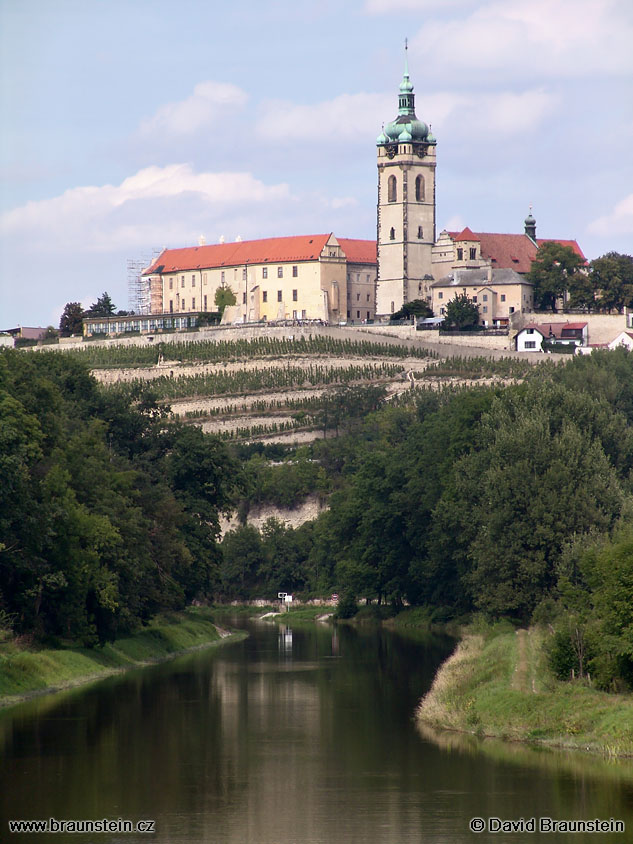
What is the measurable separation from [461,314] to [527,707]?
97014mm

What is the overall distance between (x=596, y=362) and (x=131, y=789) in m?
78.0

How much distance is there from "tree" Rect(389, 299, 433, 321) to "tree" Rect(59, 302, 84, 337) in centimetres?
3389

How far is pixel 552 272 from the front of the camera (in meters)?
129

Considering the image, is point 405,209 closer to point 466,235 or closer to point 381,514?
point 466,235

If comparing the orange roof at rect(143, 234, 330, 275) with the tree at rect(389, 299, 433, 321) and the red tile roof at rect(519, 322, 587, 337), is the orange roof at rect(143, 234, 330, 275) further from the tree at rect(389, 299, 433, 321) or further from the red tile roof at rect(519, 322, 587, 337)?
the red tile roof at rect(519, 322, 587, 337)

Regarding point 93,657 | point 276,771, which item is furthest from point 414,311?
point 276,771

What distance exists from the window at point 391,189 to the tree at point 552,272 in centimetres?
1560

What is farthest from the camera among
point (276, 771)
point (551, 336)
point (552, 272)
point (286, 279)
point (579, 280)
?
point (286, 279)

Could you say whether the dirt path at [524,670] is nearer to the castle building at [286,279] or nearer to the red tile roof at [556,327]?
the red tile roof at [556,327]

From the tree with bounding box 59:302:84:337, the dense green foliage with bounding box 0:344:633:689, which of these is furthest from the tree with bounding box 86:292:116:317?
the dense green foliage with bounding box 0:344:633:689

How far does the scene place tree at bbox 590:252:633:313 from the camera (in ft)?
413

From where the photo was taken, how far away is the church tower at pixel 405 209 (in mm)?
136250

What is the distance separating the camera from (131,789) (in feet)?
82.2

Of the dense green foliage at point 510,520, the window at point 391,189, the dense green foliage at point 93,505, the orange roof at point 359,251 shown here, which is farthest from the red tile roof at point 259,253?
the dense green foliage at point 93,505
